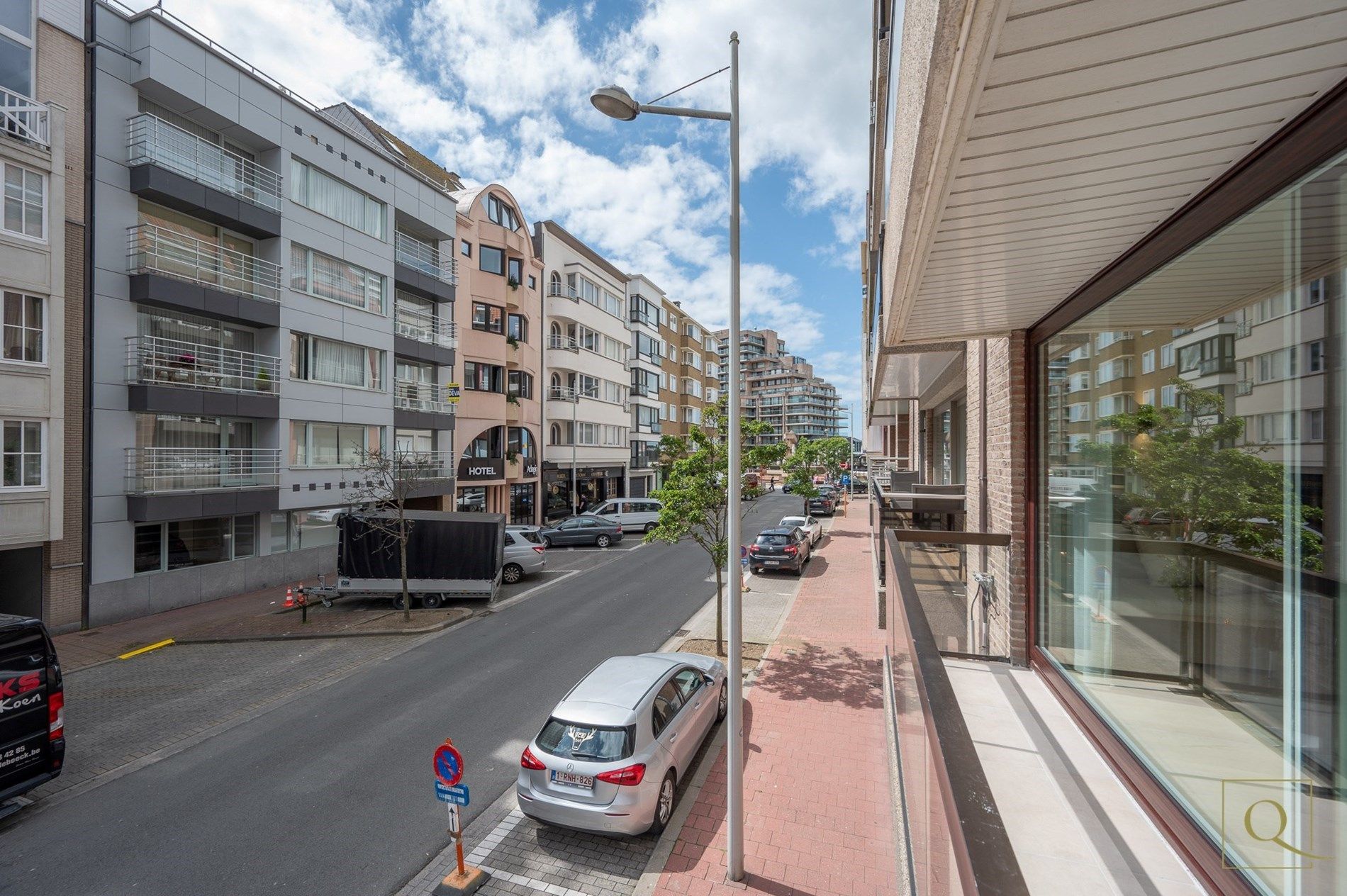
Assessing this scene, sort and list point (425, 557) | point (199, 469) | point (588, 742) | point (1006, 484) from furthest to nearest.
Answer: point (199, 469)
point (425, 557)
point (588, 742)
point (1006, 484)

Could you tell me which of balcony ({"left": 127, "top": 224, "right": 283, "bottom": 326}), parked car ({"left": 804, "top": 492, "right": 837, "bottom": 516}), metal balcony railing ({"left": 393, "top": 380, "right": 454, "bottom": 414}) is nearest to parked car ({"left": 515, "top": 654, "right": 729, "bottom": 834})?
balcony ({"left": 127, "top": 224, "right": 283, "bottom": 326})

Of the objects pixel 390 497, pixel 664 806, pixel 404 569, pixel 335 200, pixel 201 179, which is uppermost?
pixel 335 200

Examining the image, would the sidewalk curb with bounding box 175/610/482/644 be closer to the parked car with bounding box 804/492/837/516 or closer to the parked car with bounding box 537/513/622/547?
the parked car with bounding box 537/513/622/547

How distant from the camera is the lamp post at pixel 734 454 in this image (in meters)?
5.73

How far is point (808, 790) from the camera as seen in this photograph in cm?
719

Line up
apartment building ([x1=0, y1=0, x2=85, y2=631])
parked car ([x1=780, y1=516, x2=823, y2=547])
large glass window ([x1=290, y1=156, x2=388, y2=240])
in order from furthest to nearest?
parked car ([x1=780, y1=516, x2=823, y2=547])
large glass window ([x1=290, y1=156, x2=388, y2=240])
apartment building ([x1=0, y1=0, x2=85, y2=631])

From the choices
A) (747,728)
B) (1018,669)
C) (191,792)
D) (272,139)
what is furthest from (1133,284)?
(272,139)

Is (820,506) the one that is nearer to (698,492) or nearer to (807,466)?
(807,466)

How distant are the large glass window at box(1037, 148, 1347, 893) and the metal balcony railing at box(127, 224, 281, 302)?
19692mm

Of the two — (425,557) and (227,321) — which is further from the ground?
(227,321)

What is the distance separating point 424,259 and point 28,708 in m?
20.6

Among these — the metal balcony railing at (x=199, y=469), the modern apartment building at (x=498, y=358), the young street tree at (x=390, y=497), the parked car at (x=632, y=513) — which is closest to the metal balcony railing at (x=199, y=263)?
the metal balcony railing at (x=199, y=469)

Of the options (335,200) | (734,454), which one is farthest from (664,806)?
(335,200)

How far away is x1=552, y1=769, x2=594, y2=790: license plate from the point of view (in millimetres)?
6207
